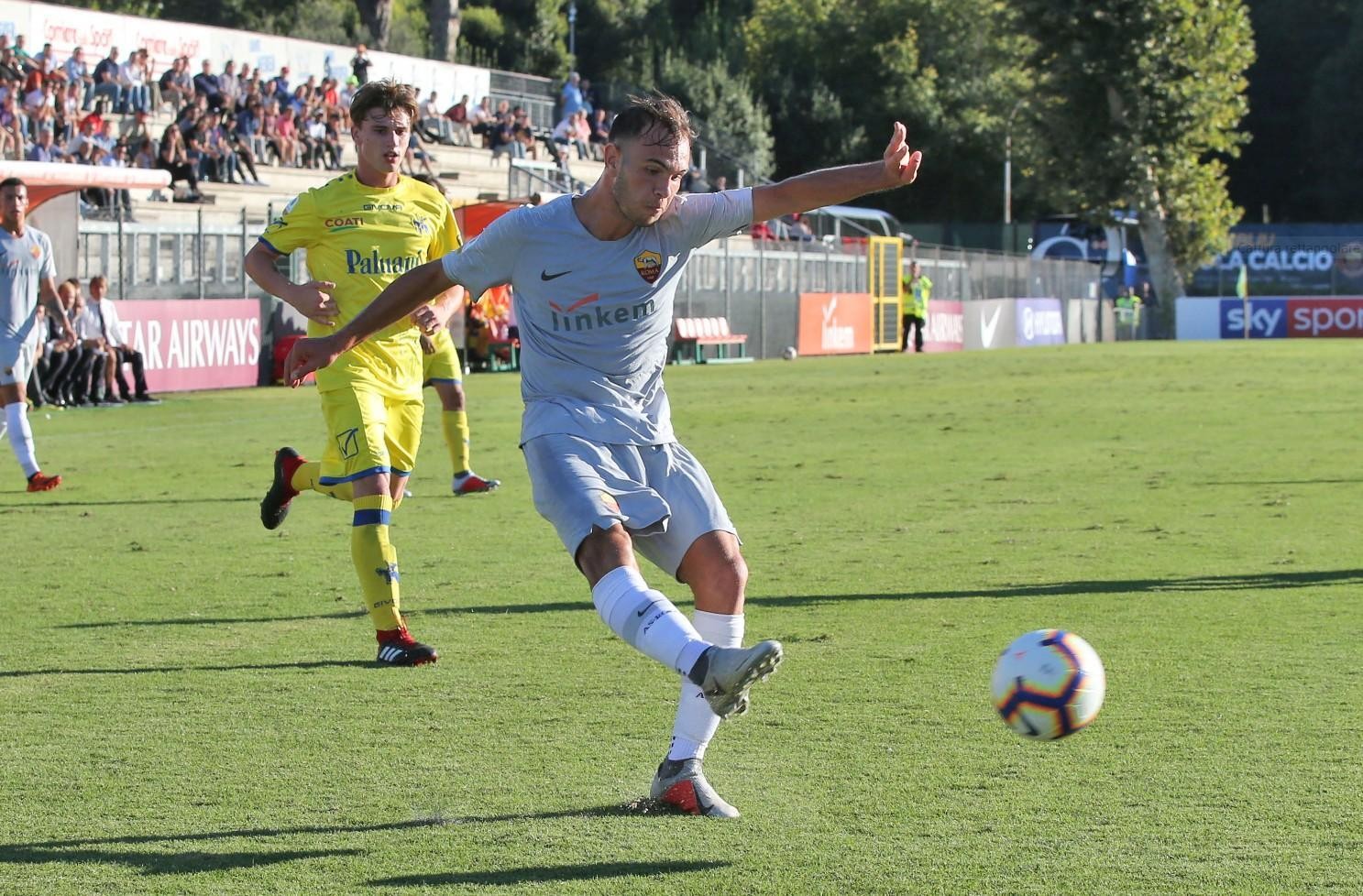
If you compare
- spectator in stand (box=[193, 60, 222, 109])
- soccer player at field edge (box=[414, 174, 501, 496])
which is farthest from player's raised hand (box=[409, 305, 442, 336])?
spectator in stand (box=[193, 60, 222, 109])

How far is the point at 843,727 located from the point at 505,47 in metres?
77.3

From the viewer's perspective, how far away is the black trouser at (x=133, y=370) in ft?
76.9

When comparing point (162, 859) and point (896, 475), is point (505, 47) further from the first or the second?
point (162, 859)

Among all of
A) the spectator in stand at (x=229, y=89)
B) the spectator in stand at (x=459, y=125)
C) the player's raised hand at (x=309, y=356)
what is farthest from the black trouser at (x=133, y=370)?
the spectator in stand at (x=459, y=125)

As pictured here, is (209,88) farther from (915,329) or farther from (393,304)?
(393,304)

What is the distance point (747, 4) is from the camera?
294 ft

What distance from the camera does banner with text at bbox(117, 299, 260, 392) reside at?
2511 cm

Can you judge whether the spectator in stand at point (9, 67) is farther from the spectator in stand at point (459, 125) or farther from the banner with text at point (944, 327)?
the banner with text at point (944, 327)

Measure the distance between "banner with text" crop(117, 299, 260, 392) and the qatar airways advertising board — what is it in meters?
40.8

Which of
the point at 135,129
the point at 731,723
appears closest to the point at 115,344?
the point at 135,129

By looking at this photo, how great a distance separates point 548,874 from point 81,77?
31.7 meters

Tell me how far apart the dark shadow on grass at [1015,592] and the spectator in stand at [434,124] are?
3433 centimetres

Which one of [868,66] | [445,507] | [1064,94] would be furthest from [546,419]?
[868,66]

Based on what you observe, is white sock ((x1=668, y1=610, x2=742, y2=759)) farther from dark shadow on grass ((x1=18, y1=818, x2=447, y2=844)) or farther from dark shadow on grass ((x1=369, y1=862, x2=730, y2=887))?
dark shadow on grass ((x1=18, y1=818, x2=447, y2=844))
